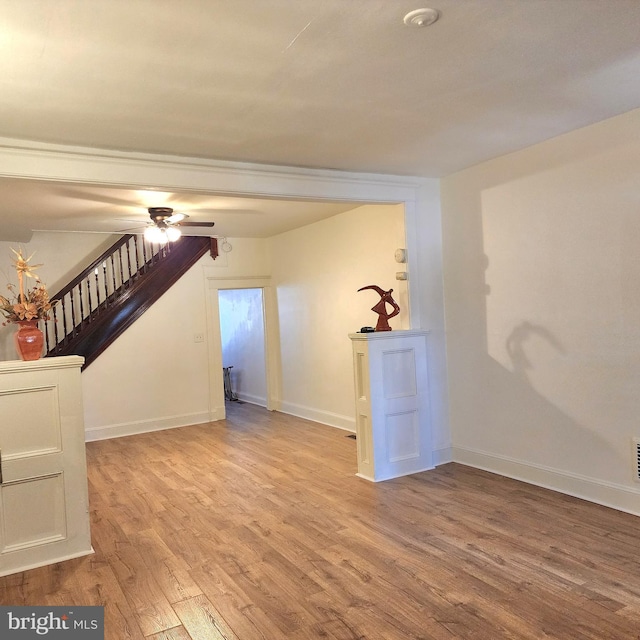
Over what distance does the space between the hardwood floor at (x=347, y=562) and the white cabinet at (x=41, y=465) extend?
155 mm

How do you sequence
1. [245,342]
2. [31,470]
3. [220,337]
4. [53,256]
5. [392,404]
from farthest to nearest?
[245,342] < [220,337] < [53,256] < [392,404] < [31,470]

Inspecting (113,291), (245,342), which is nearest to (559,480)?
(113,291)

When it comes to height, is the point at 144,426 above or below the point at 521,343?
below

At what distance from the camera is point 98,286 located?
279 inches

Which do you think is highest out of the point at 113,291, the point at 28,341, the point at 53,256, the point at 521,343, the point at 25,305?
the point at 53,256

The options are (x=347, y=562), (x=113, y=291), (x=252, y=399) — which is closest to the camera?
(x=347, y=562)

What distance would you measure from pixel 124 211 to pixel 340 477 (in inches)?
134

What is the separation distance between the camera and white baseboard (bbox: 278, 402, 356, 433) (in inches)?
257

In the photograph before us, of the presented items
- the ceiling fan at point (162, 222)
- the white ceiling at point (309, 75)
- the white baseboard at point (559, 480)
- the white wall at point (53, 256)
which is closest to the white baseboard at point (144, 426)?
the white wall at point (53, 256)

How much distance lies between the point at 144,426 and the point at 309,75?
18.7 feet

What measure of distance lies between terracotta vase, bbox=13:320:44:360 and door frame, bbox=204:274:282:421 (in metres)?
4.15

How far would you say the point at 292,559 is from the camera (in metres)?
3.20

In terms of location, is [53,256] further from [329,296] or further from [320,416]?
[320,416]

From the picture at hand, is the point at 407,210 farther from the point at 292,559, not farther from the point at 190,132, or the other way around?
the point at 292,559
